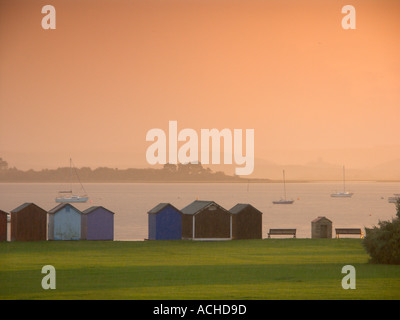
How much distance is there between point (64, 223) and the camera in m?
54.2

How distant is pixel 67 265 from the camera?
3769 cm

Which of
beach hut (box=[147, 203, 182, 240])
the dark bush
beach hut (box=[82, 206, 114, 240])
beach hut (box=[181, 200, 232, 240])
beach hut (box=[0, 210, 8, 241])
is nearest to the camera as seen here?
the dark bush

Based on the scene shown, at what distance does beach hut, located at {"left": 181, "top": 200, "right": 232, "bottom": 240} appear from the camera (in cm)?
5503

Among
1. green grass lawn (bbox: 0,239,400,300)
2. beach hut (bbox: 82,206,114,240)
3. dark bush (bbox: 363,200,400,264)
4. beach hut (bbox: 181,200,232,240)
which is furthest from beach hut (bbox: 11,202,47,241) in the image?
dark bush (bbox: 363,200,400,264)

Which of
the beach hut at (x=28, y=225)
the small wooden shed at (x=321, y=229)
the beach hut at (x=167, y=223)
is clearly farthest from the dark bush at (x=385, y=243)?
the beach hut at (x=28, y=225)

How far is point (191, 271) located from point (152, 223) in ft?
69.8

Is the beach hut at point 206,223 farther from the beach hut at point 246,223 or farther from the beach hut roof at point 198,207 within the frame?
the beach hut at point 246,223

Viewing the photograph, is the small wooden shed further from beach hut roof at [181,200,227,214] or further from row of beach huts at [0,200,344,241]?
beach hut roof at [181,200,227,214]

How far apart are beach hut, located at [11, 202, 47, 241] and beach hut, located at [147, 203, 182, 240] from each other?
8.16m

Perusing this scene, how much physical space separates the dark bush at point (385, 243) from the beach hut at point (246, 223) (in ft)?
58.6

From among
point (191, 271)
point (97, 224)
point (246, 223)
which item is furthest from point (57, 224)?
point (191, 271)

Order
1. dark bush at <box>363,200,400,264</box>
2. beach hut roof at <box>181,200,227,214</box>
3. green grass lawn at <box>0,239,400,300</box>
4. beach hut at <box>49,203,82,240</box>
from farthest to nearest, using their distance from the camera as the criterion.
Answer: beach hut roof at <box>181,200,227,214</box>, beach hut at <box>49,203,82,240</box>, dark bush at <box>363,200,400,264</box>, green grass lawn at <box>0,239,400,300</box>
